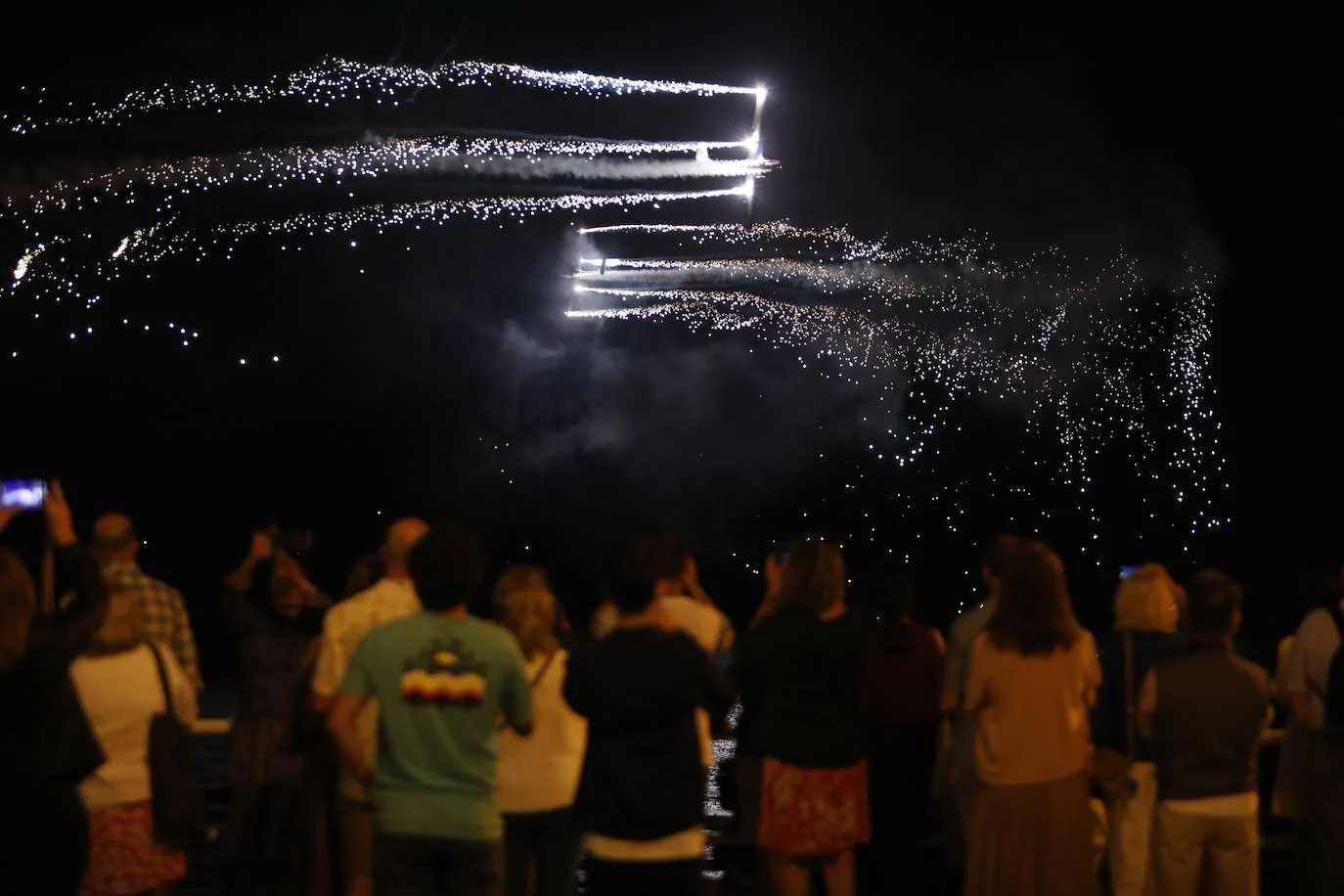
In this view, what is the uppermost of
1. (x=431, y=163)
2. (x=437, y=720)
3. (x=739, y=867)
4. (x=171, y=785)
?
(x=431, y=163)

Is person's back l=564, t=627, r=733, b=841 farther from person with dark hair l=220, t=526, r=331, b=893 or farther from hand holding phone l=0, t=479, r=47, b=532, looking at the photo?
person with dark hair l=220, t=526, r=331, b=893

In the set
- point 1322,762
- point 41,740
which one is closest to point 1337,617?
point 1322,762

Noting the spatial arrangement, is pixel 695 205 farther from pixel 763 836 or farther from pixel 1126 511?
pixel 763 836

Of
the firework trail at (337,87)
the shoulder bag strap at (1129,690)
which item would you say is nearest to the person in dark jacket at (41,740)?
the shoulder bag strap at (1129,690)

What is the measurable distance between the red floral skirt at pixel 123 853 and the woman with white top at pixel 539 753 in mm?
1330

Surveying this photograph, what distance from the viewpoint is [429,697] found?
5.10 m

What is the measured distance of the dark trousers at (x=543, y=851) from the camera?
6547mm

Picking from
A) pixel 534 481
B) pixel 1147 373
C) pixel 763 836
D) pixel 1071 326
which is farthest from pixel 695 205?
pixel 763 836

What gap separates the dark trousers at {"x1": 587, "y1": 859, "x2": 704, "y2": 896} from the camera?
Answer: 528 cm

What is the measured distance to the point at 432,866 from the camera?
17.0 ft

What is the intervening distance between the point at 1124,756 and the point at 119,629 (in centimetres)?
428

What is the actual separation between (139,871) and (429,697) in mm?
1776

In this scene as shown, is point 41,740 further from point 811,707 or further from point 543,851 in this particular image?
point 811,707

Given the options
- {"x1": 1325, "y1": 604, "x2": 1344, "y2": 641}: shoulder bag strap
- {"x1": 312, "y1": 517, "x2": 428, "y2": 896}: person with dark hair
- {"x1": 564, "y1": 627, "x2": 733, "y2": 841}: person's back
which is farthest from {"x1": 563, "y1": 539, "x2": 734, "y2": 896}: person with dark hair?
{"x1": 1325, "y1": 604, "x2": 1344, "y2": 641}: shoulder bag strap
